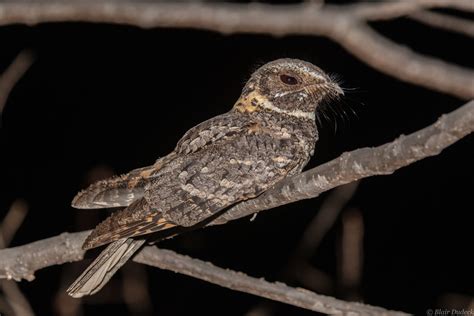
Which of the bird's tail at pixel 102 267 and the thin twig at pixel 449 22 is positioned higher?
the thin twig at pixel 449 22

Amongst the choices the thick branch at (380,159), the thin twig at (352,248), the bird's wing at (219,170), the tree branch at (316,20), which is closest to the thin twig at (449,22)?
the thick branch at (380,159)

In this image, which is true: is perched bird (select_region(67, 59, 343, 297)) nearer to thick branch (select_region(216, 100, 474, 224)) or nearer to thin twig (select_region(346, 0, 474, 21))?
thick branch (select_region(216, 100, 474, 224))

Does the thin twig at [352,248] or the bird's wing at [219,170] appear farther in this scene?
the thin twig at [352,248]

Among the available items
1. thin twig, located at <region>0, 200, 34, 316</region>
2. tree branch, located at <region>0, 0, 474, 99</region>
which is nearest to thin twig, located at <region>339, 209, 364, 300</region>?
thin twig, located at <region>0, 200, 34, 316</region>

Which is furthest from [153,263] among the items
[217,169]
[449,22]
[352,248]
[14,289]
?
[449,22]

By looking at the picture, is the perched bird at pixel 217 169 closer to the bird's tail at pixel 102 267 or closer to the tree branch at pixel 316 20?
the bird's tail at pixel 102 267

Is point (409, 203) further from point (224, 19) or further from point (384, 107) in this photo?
point (224, 19)
